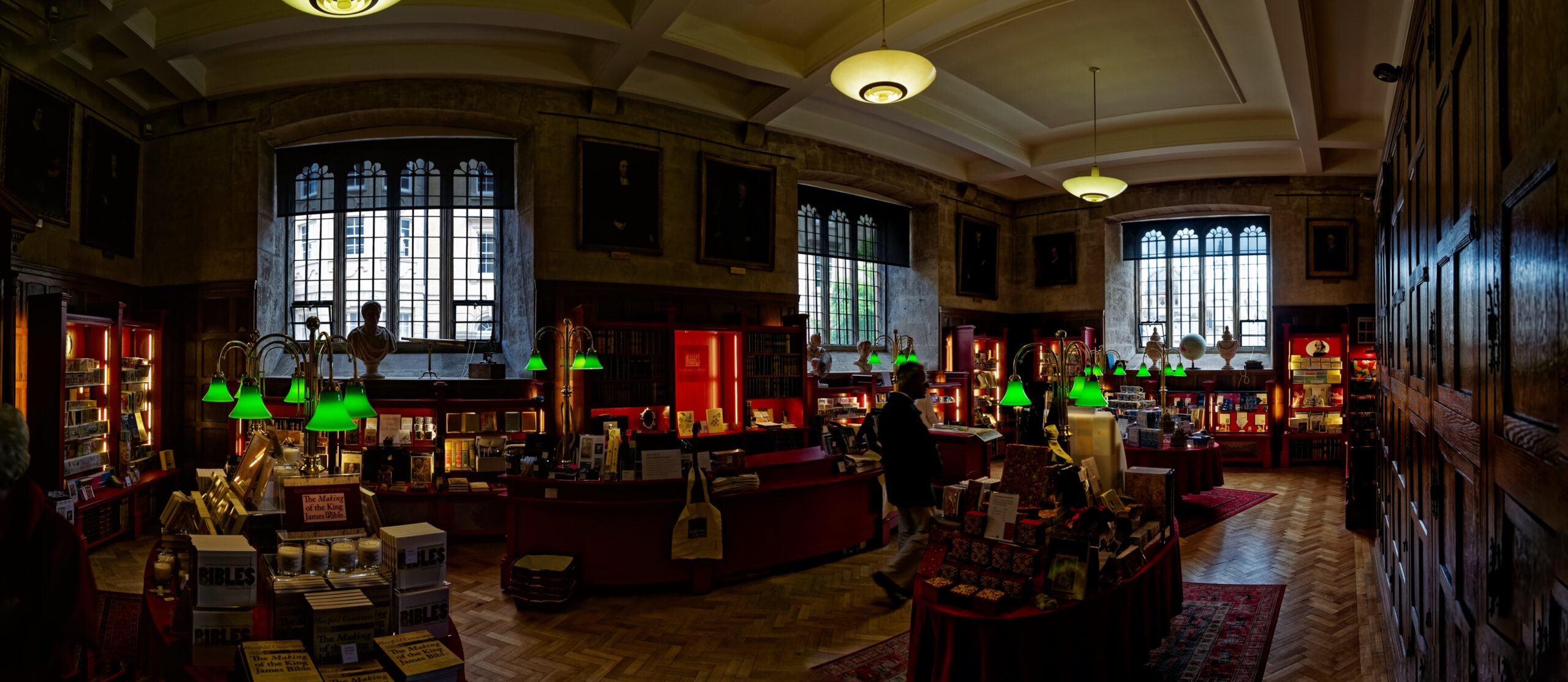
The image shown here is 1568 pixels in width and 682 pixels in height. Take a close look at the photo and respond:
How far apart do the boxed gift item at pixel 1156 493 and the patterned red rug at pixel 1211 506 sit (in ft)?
12.8

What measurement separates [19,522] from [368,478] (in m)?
5.25

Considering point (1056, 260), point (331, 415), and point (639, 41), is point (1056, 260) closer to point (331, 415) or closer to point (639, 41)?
point (639, 41)

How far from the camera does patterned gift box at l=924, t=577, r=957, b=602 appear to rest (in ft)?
11.8

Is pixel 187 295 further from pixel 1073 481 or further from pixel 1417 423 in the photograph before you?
pixel 1417 423

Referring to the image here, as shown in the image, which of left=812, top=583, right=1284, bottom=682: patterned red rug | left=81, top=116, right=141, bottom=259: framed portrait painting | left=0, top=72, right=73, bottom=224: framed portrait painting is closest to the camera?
left=812, top=583, right=1284, bottom=682: patterned red rug

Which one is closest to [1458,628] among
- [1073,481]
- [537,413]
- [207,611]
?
[1073,481]

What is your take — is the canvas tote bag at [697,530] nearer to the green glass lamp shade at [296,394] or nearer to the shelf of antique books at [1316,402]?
the green glass lamp shade at [296,394]

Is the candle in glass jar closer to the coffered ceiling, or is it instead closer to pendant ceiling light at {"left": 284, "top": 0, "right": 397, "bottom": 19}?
pendant ceiling light at {"left": 284, "top": 0, "right": 397, "bottom": 19}

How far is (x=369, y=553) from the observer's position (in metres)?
2.93

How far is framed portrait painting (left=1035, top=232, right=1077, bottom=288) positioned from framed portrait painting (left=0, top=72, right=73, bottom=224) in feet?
50.2

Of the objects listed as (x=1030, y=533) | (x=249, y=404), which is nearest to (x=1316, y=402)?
(x=1030, y=533)

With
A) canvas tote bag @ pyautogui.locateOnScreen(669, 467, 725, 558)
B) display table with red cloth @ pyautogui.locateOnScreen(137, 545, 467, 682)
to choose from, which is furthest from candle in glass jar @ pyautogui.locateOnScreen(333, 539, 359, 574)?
canvas tote bag @ pyautogui.locateOnScreen(669, 467, 725, 558)

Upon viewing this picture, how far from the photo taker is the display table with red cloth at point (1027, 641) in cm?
333

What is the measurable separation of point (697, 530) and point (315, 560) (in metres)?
3.34
